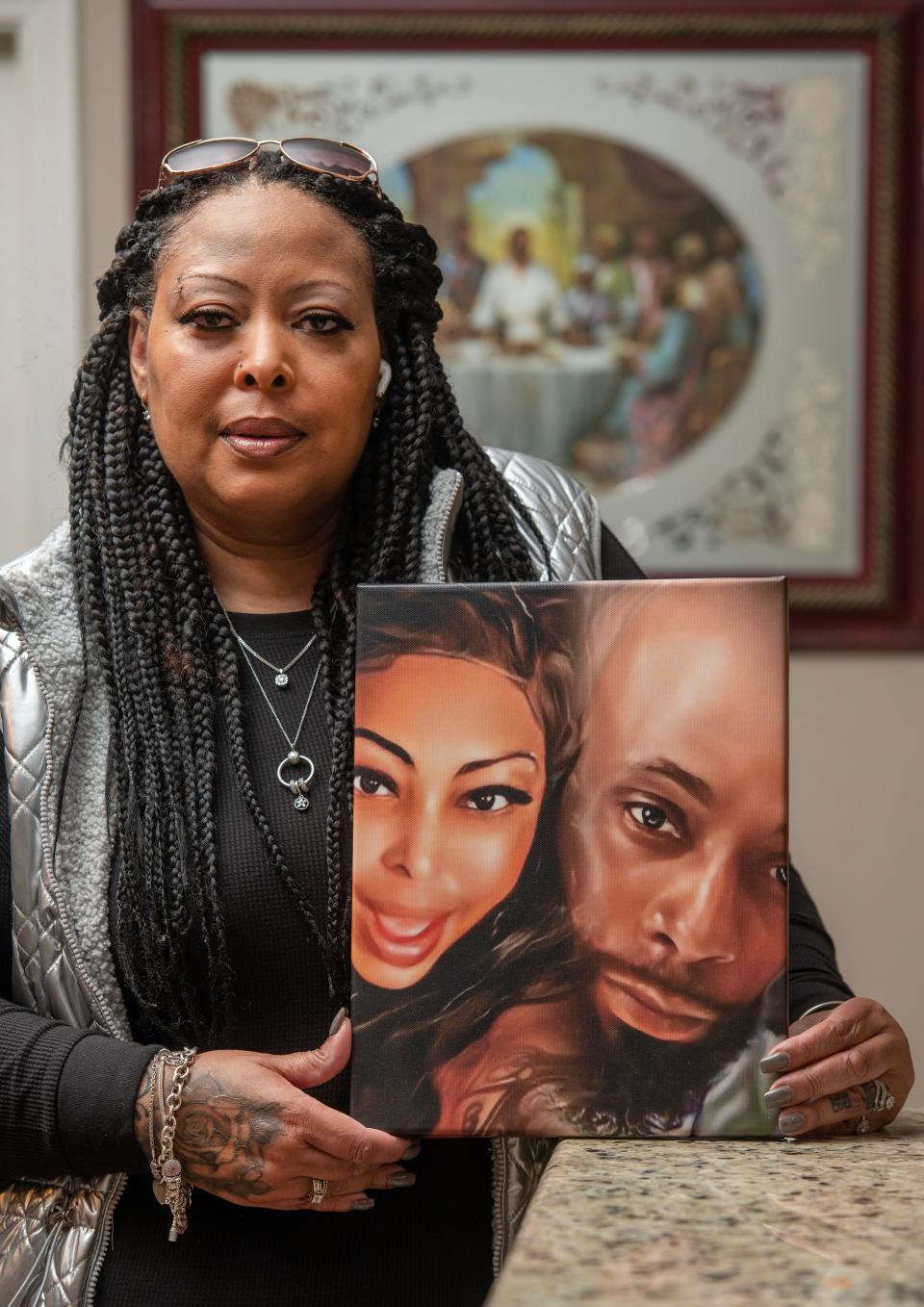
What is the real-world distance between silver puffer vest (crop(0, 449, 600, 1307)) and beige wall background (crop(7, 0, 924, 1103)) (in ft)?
3.81

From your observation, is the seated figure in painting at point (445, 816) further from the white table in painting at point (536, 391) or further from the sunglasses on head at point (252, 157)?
the white table in painting at point (536, 391)

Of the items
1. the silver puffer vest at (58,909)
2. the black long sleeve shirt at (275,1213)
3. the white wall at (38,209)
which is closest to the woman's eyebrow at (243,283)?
the silver puffer vest at (58,909)

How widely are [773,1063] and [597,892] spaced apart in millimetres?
146

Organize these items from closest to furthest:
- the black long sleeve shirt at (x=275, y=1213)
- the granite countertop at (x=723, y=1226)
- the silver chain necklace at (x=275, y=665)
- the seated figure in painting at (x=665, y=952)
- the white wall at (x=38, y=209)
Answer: the granite countertop at (x=723, y=1226) < the seated figure in painting at (x=665, y=952) < the black long sleeve shirt at (x=275, y=1213) < the silver chain necklace at (x=275, y=665) < the white wall at (x=38, y=209)

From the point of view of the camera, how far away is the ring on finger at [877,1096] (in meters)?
0.92

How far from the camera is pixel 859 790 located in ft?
7.14

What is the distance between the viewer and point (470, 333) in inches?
85.7

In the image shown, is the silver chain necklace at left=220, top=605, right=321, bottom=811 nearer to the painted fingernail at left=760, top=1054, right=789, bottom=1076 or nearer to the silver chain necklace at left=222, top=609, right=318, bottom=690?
the silver chain necklace at left=222, top=609, right=318, bottom=690

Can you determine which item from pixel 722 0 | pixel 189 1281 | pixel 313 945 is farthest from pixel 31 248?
pixel 189 1281

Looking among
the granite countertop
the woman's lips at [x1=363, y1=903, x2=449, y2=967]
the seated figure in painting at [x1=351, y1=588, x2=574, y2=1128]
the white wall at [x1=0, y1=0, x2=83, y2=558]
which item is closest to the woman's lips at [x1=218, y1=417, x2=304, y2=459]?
the seated figure in painting at [x1=351, y1=588, x2=574, y2=1128]

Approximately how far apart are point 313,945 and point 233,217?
1.73 feet

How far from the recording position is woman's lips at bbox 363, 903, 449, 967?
87 centimetres

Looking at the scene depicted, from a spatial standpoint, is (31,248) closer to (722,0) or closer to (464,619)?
(722,0)

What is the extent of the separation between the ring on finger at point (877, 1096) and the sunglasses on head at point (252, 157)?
74 cm
